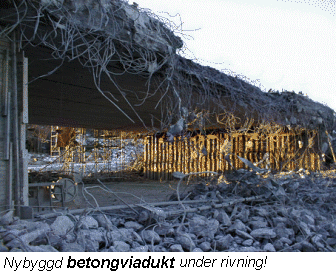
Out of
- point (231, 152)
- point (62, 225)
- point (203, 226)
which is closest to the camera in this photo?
point (62, 225)

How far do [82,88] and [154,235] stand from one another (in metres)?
→ 4.17

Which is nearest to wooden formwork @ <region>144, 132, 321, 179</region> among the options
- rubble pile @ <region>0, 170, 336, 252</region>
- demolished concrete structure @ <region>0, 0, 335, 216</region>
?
demolished concrete structure @ <region>0, 0, 335, 216</region>

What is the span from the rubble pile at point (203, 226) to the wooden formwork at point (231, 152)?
14.8 feet

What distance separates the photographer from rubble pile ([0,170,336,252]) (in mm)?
2811

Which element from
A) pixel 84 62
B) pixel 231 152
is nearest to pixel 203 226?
pixel 84 62

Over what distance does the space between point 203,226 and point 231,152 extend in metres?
8.01

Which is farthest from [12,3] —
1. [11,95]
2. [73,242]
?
[73,242]

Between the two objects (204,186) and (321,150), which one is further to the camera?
(321,150)

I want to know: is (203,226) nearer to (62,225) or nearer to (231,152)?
(62,225)

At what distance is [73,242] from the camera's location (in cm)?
277

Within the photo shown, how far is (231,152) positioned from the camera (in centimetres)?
1149

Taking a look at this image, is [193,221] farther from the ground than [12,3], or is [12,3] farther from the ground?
[12,3]
